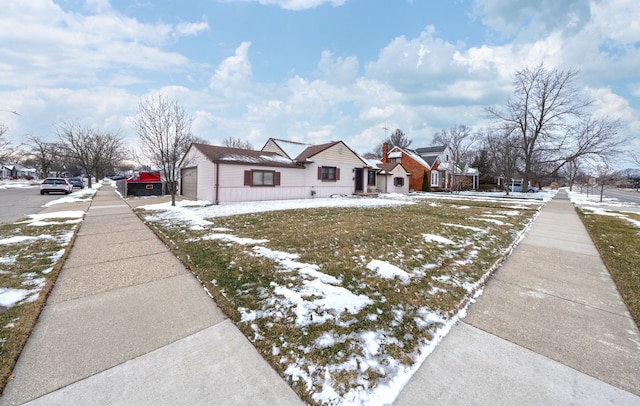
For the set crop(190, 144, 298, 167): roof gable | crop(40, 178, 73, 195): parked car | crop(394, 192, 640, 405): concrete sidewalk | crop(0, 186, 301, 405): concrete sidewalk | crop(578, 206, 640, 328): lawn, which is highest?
crop(190, 144, 298, 167): roof gable

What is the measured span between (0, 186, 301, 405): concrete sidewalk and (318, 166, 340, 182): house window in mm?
16310

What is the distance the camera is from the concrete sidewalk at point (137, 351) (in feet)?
6.40

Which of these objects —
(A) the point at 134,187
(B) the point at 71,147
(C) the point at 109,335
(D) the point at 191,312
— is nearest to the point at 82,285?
(C) the point at 109,335

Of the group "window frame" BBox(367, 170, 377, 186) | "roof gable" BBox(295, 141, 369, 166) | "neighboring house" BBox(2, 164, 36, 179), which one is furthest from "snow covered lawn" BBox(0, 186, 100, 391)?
"neighboring house" BBox(2, 164, 36, 179)

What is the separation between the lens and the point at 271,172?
56.3 feet

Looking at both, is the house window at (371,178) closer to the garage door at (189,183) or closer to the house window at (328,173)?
the house window at (328,173)

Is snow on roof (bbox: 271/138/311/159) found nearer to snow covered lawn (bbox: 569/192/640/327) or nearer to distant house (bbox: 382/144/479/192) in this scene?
distant house (bbox: 382/144/479/192)

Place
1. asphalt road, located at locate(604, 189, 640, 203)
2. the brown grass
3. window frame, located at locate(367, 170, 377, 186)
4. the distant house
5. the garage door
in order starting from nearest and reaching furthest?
the brown grass → the garage door → asphalt road, located at locate(604, 189, 640, 203) → window frame, located at locate(367, 170, 377, 186) → the distant house

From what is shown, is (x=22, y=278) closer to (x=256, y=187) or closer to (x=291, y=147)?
(x=256, y=187)

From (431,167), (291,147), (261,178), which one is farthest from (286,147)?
(431,167)

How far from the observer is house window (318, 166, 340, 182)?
20.0 metres

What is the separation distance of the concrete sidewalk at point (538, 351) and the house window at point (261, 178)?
1406cm

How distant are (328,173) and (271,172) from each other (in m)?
5.24

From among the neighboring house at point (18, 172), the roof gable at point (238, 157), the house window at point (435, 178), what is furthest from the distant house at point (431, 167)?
the neighboring house at point (18, 172)
